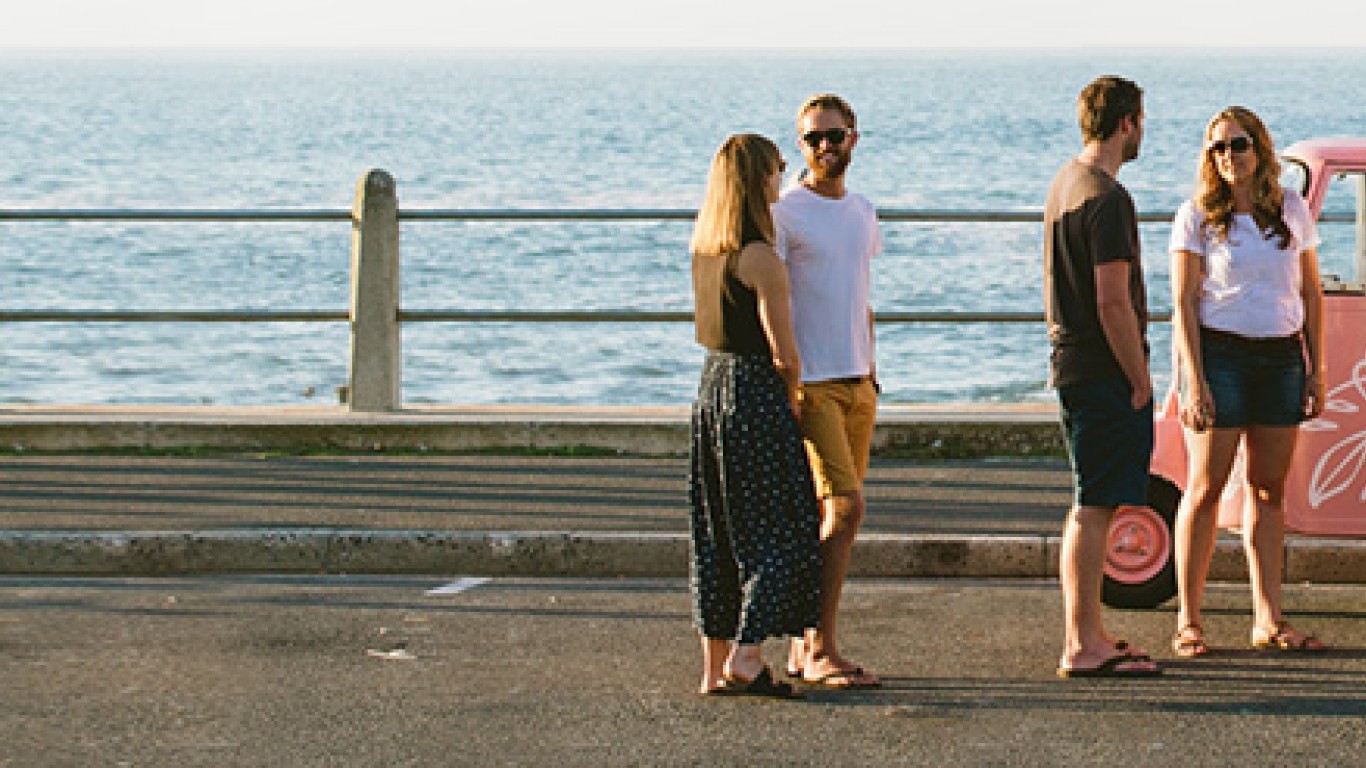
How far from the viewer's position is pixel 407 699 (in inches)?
293

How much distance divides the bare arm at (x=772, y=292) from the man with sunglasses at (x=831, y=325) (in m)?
0.16

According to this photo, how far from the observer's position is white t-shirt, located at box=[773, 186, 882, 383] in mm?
7430

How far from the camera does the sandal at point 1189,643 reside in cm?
803

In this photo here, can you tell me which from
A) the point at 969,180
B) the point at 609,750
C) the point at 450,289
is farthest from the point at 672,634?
the point at 969,180

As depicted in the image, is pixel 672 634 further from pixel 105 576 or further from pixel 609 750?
pixel 105 576

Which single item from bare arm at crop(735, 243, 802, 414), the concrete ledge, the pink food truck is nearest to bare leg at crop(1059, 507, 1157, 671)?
the pink food truck

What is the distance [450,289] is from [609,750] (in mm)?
32319

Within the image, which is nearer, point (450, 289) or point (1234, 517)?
point (1234, 517)

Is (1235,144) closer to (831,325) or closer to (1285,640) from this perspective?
(831,325)

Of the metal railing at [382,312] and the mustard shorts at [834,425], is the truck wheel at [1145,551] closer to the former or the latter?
the mustard shorts at [834,425]

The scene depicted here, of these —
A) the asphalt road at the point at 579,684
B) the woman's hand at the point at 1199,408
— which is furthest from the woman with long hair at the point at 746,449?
the woman's hand at the point at 1199,408

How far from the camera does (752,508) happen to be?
747 cm

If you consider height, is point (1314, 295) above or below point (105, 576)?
above

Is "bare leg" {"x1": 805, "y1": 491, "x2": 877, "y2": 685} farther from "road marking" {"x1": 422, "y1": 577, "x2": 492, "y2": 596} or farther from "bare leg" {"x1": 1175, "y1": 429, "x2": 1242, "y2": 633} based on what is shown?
"road marking" {"x1": 422, "y1": 577, "x2": 492, "y2": 596}
